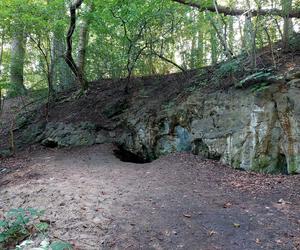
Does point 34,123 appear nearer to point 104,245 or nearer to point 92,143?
point 92,143

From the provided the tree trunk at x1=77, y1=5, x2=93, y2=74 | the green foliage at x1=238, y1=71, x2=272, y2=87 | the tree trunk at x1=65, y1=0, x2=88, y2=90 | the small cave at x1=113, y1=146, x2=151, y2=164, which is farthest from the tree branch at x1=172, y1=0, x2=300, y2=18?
the small cave at x1=113, y1=146, x2=151, y2=164

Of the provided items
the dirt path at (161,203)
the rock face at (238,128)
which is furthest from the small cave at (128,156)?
the dirt path at (161,203)

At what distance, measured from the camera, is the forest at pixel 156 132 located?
440cm

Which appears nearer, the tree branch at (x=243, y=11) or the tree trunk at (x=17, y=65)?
the tree branch at (x=243, y=11)

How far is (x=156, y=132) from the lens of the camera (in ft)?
28.8

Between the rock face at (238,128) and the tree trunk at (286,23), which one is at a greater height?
the tree trunk at (286,23)

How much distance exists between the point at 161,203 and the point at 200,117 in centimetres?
337

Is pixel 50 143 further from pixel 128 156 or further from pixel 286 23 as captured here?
pixel 286 23

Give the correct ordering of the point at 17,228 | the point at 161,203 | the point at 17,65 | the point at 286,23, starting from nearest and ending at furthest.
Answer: the point at 17,228 → the point at 161,203 → the point at 286,23 → the point at 17,65

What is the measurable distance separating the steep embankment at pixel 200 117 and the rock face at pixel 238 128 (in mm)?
20

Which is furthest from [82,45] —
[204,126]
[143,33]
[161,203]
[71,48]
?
[161,203]

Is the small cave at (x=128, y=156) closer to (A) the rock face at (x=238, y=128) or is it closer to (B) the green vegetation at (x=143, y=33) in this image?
(A) the rock face at (x=238, y=128)

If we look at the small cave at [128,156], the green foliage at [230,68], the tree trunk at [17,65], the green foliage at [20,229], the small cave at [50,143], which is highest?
the tree trunk at [17,65]

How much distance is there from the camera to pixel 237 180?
20.2 feet
